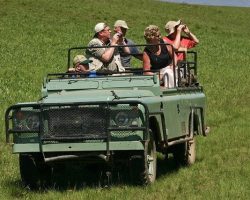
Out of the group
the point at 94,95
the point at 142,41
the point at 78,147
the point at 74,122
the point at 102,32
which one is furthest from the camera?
the point at 142,41

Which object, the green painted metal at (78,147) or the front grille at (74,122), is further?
the front grille at (74,122)

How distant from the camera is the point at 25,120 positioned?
8422 millimetres

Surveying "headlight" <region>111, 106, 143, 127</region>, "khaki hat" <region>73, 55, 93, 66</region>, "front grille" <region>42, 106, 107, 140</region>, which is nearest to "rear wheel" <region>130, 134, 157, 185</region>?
"headlight" <region>111, 106, 143, 127</region>

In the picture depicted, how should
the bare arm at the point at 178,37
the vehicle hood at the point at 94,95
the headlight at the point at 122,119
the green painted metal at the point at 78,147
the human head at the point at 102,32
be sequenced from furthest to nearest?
1. the bare arm at the point at 178,37
2. the human head at the point at 102,32
3. the vehicle hood at the point at 94,95
4. the headlight at the point at 122,119
5. the green painted metal at the point at 78,147

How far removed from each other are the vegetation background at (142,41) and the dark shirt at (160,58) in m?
1.51

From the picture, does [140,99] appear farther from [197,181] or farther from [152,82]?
[197,181]

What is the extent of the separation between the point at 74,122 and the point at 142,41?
1269 inches

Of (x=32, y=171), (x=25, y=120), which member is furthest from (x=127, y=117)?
(x=32, y=171)

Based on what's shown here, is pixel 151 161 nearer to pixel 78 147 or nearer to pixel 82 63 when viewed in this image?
pixel 78 147

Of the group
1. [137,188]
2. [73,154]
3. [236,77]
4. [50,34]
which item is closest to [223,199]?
[137,188]

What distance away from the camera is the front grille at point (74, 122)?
8.24m

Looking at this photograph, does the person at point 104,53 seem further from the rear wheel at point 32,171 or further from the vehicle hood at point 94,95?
the rear wheel at point 32,171

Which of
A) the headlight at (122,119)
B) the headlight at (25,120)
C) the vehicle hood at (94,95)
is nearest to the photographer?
the headlight at (122,119)

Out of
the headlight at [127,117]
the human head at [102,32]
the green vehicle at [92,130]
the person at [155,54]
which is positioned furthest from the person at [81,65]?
the headlight at [127,117]
